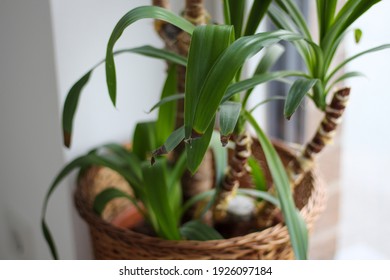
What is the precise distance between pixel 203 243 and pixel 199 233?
12 cm

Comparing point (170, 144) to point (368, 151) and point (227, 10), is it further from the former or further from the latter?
point (368, 151)

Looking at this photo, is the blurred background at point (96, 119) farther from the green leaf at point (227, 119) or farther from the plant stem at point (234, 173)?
the green leaf at point (227, 119)

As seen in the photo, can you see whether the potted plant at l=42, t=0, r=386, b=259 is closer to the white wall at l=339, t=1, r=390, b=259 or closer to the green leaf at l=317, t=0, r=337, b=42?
the green leaf at l=317, t=0, r=337, b=42

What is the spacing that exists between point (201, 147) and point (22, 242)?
1096 mm

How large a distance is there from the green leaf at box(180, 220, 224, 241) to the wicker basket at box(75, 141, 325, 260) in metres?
0.10

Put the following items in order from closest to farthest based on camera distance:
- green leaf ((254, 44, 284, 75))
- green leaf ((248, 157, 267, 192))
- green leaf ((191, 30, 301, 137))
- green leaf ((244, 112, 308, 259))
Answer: green leaf ((191, 30, 301, 137))
green leaf ((244, 112, 308, 259))
green leaf ((254, 44, 284, 75))
green leaf ((248, 157, 267, 192))

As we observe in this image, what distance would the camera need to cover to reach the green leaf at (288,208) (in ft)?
2.81

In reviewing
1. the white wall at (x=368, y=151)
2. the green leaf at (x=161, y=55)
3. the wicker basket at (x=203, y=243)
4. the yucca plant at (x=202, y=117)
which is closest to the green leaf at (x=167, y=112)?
the yucca plant at (x=202, y=117)

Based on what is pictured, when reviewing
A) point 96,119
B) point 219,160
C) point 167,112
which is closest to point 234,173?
point 219,160

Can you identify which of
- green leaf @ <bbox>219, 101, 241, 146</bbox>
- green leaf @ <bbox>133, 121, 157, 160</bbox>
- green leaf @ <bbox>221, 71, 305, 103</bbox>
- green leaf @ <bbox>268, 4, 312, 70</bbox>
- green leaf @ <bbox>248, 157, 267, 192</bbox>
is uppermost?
green leaf @ <bbox>268, 4, 312, 70</bbox>

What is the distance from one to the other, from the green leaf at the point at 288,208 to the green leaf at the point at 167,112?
0.21 meters

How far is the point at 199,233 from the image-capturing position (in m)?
1.01

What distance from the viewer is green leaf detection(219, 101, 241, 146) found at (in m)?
0.67

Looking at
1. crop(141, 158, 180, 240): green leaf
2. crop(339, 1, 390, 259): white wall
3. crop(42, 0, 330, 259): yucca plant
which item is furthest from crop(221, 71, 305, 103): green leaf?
crop(339, 1, 390, 259): white wall
